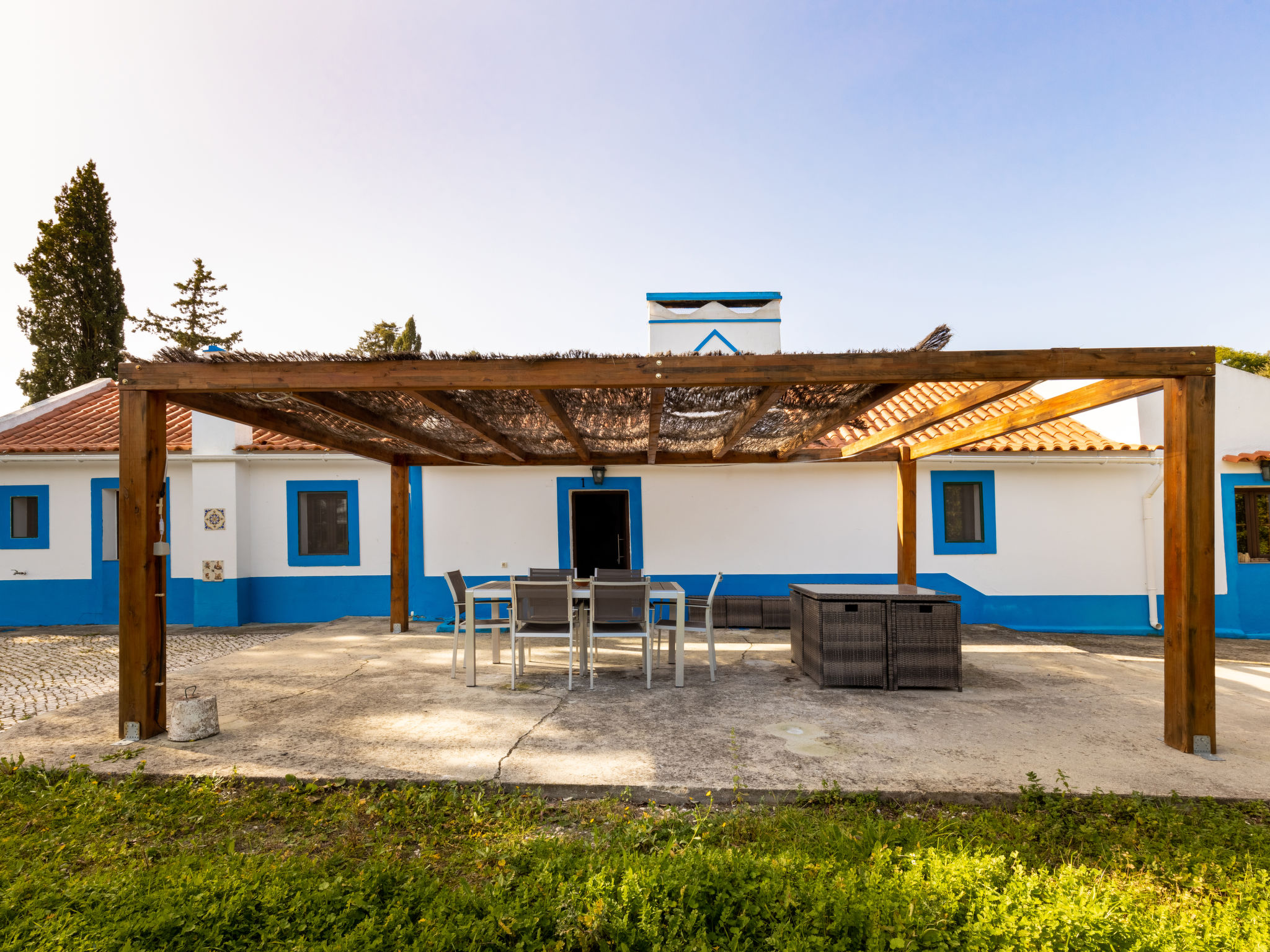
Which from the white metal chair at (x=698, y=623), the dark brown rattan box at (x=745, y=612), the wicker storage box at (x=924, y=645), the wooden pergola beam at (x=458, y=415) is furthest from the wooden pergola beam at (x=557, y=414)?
the dark brown rattan box at (x=745, y=612)

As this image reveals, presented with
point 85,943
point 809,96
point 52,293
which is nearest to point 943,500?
point 809,96

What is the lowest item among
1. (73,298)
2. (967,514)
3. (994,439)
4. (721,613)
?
(721,613)

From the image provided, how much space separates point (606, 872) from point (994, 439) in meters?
8.86

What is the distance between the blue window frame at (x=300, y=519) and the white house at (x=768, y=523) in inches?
1.0

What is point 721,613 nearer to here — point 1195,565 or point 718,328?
point 718,328

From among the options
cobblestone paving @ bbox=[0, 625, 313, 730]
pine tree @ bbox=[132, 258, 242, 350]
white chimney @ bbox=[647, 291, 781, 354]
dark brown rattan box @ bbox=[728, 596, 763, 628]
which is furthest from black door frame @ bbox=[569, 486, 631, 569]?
pine tree @ bbox=[132, 258, 242, 350]

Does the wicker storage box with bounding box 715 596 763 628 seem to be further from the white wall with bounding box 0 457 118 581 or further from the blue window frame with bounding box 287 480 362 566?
the white wall with bounding box 0 457 118 581

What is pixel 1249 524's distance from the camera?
9.83 metres

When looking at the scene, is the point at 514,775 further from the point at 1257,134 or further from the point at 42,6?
the point at 1257,134

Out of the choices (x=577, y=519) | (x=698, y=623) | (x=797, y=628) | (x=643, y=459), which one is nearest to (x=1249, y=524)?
(x=797, y=628)

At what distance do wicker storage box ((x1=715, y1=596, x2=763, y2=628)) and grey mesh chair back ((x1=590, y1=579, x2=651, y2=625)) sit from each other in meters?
3.82

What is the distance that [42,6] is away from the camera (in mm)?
5949

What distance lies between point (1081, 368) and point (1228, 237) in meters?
10.7

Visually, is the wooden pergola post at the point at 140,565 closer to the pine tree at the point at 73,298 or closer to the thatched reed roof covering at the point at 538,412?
the thatched reed roof covering at the point at 538,412
